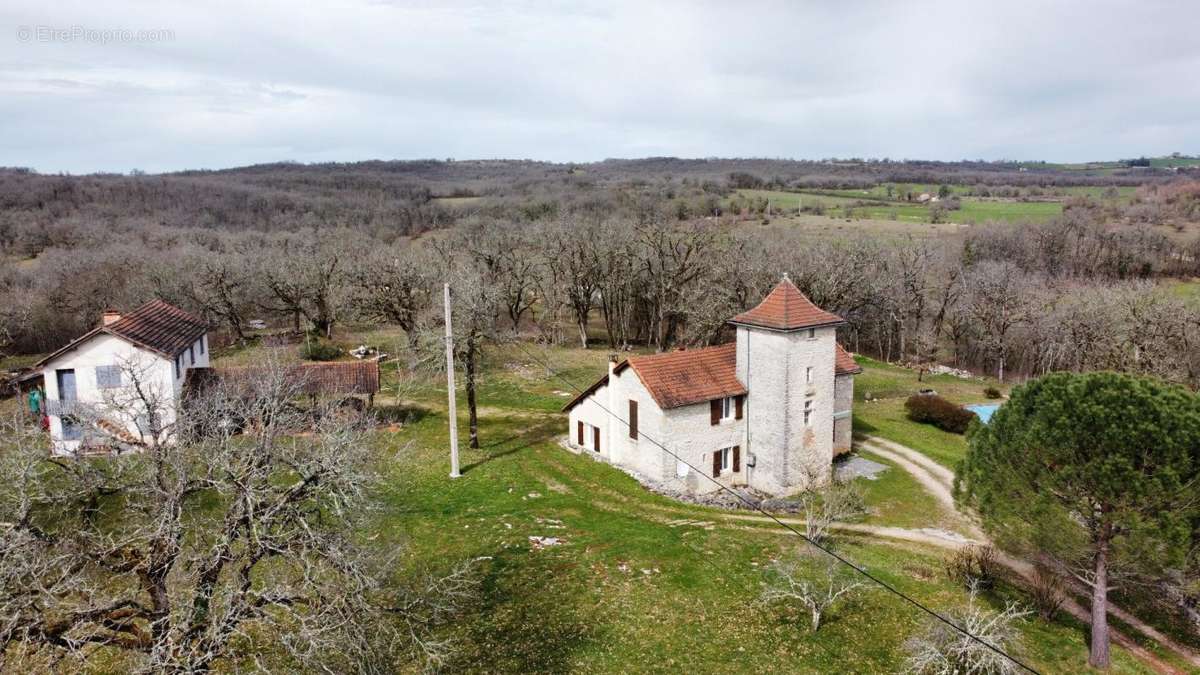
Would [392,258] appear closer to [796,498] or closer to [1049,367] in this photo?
[796,498]

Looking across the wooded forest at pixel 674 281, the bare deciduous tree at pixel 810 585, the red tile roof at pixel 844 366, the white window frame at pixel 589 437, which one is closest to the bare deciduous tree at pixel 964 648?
the bare deciduous tree at pixel 810 585

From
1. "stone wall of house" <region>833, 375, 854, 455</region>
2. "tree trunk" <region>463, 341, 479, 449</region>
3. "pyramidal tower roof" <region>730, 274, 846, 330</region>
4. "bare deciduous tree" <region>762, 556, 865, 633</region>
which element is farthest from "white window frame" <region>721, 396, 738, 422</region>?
"tree trunk" <region>463, 341, 479, 449</region>

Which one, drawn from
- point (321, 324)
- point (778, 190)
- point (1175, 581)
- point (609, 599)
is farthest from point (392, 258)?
point (778, 190)

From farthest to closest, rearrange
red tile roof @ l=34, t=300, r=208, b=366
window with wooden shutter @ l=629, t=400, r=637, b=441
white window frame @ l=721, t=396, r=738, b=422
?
1. red tile roof @ l=34, t=300, r=208, b=366
2. window with wooden shutter @ l=629, t=400, r=637, b=441
3. white window frame @ l=721, t=396, r=738, b=422

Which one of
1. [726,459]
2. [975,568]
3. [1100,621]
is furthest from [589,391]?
[1100,621]

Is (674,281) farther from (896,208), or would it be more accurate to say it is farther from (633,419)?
(896,208)

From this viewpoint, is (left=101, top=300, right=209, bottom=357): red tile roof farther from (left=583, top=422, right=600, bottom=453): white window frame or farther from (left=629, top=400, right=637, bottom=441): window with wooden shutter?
(left=629, top=400, right=637, bottom=441): window with wooden shutter
